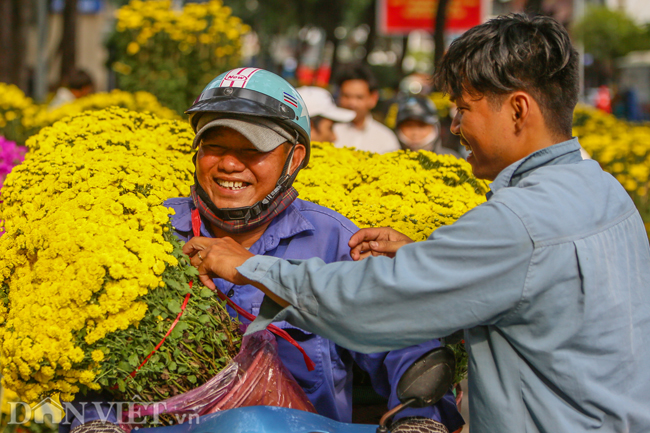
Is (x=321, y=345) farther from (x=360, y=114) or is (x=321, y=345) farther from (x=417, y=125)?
(x=360, y=114)

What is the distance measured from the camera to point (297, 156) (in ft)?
8.79

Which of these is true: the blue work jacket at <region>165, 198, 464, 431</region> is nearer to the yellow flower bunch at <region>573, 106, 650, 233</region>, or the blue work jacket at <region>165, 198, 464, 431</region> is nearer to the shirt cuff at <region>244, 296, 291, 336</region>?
the shirt cuff at <region>244, 296, 291, 336</region>

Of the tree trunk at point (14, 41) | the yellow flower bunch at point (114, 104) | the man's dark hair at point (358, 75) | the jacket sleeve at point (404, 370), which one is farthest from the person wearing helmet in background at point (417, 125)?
the tree trunk at point (14, 41)

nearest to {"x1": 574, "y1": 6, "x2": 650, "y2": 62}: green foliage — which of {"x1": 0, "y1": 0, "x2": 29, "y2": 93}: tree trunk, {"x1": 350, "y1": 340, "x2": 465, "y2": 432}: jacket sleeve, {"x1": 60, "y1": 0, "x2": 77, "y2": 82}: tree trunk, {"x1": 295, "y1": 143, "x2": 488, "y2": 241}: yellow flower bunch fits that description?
{"x1": 60, "y1": 0, "x2": 77, "y2": 82}: tree trunk

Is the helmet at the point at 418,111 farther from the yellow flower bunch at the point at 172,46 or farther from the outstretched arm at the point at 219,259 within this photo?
the outstretched arm at the point at 219,259

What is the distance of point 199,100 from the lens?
246 centimetres

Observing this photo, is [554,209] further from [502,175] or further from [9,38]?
[9,38]

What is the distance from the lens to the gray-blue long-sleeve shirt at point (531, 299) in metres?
1.60

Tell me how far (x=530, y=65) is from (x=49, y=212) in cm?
171

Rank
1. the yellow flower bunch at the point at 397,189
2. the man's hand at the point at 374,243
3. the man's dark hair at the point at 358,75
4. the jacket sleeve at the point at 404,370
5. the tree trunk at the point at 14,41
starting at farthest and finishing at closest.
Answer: the tree trunk at the point at 14,41 < the man's dark hair at the point at 358,75 < the yellow flower bunch at the point at 397,189 < the man's hand at the point at 374,243 < the jacket sleeve at the point at 404,370

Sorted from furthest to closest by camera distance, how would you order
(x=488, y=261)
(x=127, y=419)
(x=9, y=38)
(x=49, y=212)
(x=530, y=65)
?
(x=9, y=38) → (x=49, y=212) → (x=127, y=419) → (x=530, y=65) → (x=488, y=261)

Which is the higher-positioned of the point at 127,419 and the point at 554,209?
the point at 554,209

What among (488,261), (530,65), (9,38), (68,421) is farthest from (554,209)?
(9,38)

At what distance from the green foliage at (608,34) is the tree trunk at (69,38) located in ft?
158
